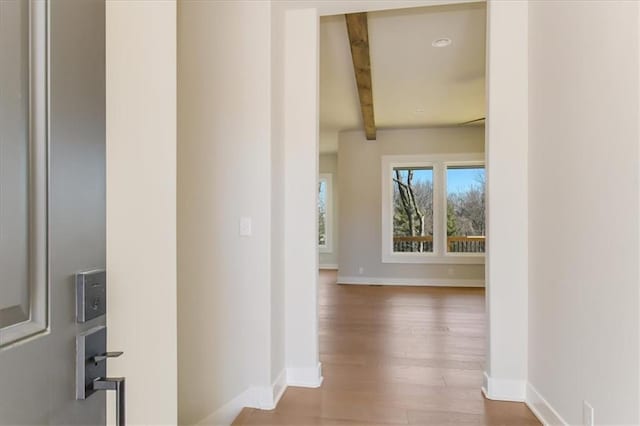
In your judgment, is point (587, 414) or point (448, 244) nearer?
point (587, 414)

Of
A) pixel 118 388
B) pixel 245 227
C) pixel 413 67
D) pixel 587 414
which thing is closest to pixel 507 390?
pixel 587 414

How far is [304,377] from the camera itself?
2566 mm

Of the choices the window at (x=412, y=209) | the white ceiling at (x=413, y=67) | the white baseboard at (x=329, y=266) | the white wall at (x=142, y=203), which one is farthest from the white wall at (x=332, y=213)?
the white wall at (x=142, y=203)

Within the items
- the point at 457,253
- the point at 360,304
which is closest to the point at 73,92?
the point at 360,304

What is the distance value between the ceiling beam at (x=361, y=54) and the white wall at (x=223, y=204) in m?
1.04

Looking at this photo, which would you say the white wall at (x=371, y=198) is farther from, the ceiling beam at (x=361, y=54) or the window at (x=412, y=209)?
the ceiling beam at (x=361, y=54)

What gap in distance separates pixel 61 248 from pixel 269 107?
189 cm

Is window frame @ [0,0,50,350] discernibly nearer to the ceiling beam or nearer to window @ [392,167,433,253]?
the ceiling beam

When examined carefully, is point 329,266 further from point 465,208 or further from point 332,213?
point 465,208

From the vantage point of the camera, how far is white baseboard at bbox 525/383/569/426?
1.95 meters

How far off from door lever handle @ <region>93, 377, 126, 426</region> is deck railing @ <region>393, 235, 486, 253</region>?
259 inches

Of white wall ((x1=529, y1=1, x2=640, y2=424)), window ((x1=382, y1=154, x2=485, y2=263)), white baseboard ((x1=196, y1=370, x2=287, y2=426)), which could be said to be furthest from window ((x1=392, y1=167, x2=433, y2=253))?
white baseboard ((x1=196, y1=370, x2=287, y2=426))

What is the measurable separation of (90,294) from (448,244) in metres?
6.88

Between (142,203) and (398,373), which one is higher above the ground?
(142,203)
